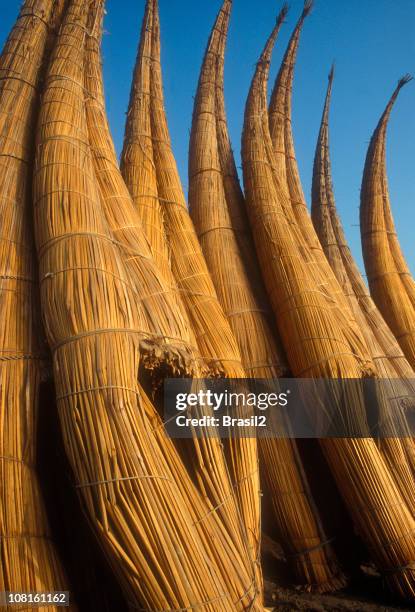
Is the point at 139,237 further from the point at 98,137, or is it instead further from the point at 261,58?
the point at 261,58

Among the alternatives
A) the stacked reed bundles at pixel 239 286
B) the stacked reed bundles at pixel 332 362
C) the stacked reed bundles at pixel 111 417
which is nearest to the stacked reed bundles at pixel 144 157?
the stacked reed bundles at pixel 239 286

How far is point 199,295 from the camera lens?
2900 millimetres

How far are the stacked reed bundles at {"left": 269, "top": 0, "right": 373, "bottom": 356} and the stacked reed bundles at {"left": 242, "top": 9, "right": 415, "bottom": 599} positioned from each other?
0.63 ft

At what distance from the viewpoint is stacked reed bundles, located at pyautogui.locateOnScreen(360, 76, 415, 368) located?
4922 millimetres

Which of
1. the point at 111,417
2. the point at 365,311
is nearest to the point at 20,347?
the point at 111,417

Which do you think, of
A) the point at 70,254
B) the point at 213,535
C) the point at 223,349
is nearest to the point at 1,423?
the point at 70,254

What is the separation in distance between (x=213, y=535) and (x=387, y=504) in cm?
112

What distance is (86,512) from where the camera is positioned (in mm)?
1764

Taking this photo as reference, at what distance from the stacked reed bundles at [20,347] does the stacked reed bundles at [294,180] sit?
80.4 inches

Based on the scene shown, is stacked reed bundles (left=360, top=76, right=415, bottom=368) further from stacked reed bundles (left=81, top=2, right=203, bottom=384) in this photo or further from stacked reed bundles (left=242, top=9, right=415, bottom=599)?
stacked reed bundles (left=81, top=2, right=203, bottom=384)

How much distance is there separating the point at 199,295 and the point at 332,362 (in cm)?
92

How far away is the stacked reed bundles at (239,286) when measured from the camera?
2.61 m

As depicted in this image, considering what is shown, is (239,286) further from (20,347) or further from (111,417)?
(111,417)

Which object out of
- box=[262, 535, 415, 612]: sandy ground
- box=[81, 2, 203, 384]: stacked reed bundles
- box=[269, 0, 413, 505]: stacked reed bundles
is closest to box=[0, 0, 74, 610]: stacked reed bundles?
box=[81, 2, 203, 384]: stacked reed bundles
